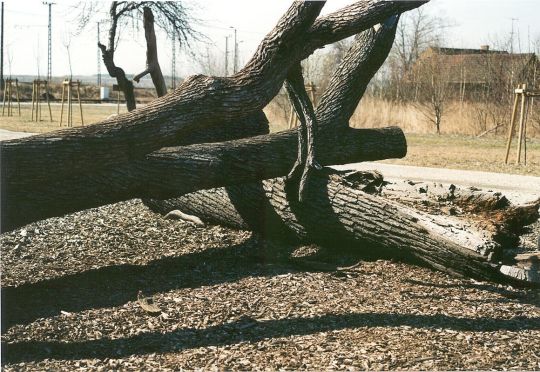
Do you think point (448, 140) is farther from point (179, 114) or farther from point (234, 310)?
point (234, 310)

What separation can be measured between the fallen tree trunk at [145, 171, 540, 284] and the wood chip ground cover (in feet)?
0.53

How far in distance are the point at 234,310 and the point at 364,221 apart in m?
1.90

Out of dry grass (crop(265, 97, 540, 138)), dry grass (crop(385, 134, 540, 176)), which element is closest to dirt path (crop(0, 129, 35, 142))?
dry grass (crop(265, 97, 540, 138))

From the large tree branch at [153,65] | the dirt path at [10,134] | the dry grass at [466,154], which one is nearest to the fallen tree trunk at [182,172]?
the dry grass at [466,154]

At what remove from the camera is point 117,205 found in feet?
30.9

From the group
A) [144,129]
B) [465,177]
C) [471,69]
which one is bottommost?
[465,177]

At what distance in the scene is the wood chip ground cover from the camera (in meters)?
4.79

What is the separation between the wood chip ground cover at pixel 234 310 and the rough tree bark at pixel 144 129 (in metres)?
0.69

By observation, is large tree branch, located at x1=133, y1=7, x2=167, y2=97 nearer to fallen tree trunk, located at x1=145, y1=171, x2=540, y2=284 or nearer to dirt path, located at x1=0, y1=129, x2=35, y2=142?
dirt path, located at x1=0, y1=129, x2=35, y2=142

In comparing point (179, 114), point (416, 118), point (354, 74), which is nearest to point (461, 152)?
point (416, 118)

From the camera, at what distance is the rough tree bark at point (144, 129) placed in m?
5.82

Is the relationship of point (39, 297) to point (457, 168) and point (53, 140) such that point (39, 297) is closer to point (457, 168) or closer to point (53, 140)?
point (53, 140)

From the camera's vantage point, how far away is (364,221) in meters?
7.12

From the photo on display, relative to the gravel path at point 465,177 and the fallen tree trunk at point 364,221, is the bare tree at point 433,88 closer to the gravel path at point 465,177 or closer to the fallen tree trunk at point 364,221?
the gravel path at point 465,177
